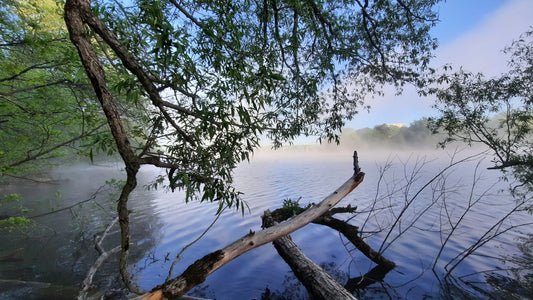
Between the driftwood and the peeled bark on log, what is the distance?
124cm

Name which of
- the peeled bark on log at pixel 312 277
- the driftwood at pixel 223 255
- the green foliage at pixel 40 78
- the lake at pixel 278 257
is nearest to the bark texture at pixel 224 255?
the driftwood at pixel 223 255

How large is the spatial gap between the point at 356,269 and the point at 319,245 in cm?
153

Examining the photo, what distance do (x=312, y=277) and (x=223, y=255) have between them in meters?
2.40

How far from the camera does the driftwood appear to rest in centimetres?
228

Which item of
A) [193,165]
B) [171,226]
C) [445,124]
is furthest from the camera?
[171,226]

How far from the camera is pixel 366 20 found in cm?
699

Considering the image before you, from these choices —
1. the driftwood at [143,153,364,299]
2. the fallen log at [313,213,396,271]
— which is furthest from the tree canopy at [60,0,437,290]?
the fallen log at [313,213,396,271]

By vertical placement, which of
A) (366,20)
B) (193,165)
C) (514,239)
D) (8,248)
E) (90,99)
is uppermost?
(366,20)

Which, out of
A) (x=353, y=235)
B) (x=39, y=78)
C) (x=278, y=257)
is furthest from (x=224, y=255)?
(x=39, y=78)

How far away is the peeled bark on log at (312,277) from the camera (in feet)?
12.7

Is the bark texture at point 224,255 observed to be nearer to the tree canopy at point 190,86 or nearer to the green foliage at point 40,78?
the tree canopy at point 190,86

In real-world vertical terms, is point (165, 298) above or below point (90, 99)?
below

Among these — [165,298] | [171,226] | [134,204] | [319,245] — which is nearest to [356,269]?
[319,245]

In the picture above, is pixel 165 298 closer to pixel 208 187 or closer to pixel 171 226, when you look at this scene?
pixel 208 187
